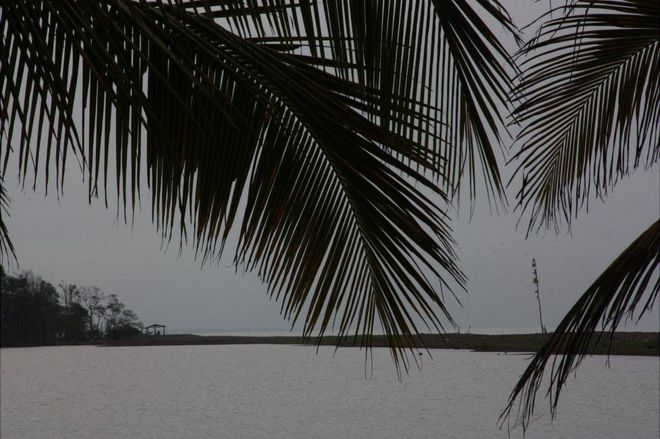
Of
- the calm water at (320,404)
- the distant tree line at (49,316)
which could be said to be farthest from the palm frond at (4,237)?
the distant tree line at (49,316)

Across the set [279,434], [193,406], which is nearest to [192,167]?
[279,434]

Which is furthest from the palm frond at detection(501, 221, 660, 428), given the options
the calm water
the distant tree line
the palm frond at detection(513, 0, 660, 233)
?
the distant tree line

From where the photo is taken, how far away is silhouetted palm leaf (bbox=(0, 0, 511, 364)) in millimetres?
1235

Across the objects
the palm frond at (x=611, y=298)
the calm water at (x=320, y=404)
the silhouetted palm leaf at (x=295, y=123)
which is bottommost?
the calm water at (x=320, y=404)

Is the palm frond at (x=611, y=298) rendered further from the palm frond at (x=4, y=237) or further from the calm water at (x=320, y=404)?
the calm water at (x=320, y=404)

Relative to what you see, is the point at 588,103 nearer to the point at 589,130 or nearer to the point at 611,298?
the point at 589,130

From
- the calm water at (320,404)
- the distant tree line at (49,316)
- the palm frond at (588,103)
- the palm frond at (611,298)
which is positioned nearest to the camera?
the palm frond at (611,298)

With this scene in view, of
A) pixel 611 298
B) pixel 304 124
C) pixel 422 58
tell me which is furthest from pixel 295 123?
pixel 611 298

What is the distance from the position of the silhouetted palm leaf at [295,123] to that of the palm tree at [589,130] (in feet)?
0.89

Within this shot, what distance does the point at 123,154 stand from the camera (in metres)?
1.43

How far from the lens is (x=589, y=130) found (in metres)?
2.27

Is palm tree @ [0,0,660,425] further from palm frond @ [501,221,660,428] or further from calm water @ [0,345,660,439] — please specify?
calm water @ [0,345,660,439]

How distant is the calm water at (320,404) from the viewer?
56.2 feet

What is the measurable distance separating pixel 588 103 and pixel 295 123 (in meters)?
1.19
